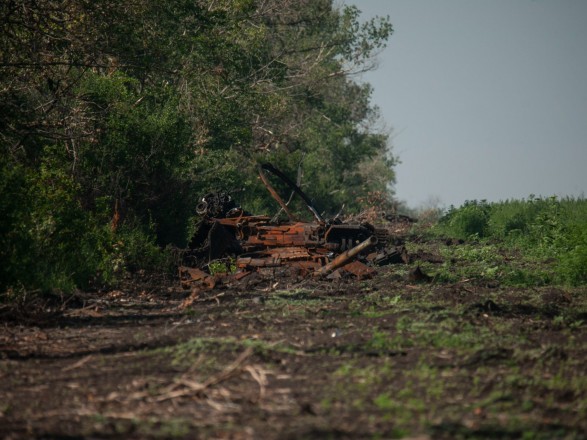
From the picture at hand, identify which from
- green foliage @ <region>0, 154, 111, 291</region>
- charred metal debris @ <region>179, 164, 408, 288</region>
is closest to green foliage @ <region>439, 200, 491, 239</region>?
charred metal debris @ <region>179, 164, 408, 288</region>

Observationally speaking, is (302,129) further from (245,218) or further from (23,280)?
(23,280)

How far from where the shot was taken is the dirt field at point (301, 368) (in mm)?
5777

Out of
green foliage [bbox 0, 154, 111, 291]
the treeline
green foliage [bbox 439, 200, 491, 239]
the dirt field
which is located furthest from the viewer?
green foliage [bbox 439, 200, 491, 239]

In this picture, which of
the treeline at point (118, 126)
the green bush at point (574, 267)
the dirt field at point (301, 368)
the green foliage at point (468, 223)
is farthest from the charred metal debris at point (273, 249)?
the green foliage at point (468, 223)

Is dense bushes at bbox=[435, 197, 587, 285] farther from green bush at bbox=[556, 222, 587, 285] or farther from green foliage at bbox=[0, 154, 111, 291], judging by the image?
green foliage at bbox=[0, 154, 111, 291]

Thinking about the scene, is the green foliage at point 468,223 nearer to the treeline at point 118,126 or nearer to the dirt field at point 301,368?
the treeline at point 118,126

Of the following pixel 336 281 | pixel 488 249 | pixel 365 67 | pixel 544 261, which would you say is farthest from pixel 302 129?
pixel 336 281

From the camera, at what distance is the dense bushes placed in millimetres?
17031

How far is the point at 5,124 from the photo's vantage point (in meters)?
12.9

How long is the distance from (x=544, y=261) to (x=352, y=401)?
13.2 meters

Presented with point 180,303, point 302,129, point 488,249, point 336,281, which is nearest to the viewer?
point 180,303

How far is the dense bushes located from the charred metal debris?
326cm

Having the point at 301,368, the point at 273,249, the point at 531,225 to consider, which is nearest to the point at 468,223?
the point at 531,225

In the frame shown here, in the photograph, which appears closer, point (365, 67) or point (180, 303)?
point (180, 303)
